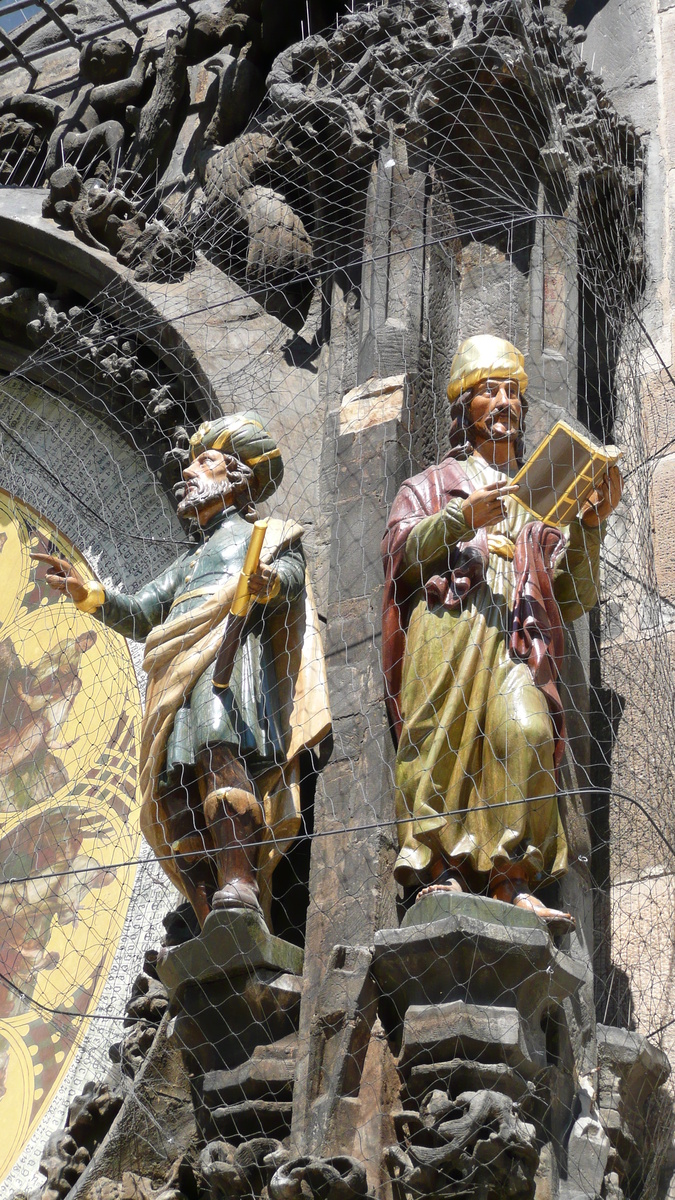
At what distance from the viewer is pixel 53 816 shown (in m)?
7.06

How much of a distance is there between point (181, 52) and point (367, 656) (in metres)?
2.95

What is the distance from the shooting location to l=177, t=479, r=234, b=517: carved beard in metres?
5.96

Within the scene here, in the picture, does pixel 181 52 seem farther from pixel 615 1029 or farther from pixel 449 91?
pixel 615 1029

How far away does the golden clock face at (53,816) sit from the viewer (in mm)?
6609

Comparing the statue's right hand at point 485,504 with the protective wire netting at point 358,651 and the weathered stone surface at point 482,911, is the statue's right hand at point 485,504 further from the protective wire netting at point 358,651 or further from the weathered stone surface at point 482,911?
the weathered stone surface at point 482,911

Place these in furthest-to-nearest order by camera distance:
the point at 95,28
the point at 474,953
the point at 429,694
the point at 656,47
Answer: the point at 95,28
the point at 656,47
the point at 429,694
the point at 474,953

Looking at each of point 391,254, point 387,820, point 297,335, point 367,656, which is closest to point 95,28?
point 297,335

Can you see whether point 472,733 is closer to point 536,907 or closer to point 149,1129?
point 536,907

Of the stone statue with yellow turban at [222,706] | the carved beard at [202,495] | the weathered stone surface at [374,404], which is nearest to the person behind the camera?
the stone statue with yellow turban at [222,706]

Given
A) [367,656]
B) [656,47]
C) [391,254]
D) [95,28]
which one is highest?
[95,28]

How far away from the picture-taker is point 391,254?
6027 millimetres

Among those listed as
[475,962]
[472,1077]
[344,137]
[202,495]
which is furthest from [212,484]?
[472,1077]

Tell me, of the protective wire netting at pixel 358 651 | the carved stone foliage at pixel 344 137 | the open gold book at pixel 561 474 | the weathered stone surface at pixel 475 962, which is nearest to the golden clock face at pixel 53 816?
the protective wire netting at pixel 358 651

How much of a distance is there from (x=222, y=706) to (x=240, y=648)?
0.21 meters
